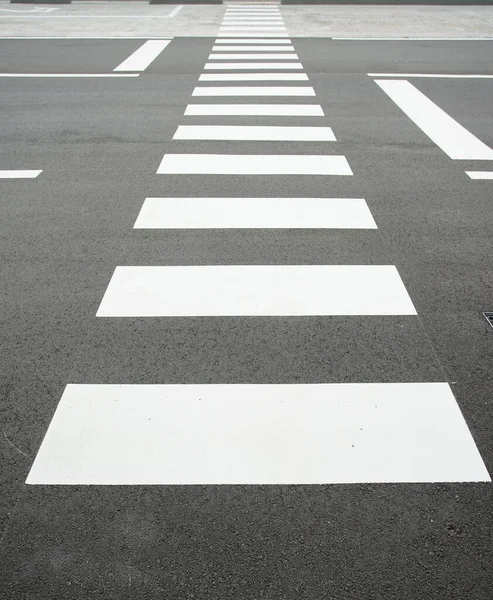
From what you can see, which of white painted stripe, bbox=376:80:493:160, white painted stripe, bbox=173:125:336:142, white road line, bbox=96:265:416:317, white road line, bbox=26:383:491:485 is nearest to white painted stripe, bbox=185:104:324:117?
white painted stripe, bbox=173:125:336:142

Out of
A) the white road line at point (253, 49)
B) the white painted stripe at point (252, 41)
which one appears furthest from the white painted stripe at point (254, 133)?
the white painted stripe at point (252, 41)

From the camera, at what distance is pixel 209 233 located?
6.36m

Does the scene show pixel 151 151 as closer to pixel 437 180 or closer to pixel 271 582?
pixel 437 180

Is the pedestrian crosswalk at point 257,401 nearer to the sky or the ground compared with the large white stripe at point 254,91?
nearer to the ground

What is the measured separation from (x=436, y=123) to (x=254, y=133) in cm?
297

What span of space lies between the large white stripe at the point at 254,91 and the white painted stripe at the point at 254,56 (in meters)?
3.09

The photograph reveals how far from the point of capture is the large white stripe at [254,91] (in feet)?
38.6

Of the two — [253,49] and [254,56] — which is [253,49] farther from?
[254,56]

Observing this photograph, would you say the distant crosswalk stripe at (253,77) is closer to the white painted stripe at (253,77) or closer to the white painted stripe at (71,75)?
the white painted stripe at (253,77)

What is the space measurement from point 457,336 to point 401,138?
5.30 m

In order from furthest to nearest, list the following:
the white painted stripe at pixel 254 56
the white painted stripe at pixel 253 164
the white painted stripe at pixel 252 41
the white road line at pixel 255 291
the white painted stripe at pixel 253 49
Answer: the white painted stripe at pixel 252 41 → the white painted stripe at pixel 253 49 → the white painted stripe at pixel 254 56 → the white painted stripe at pixel 253 164 → the white road line at pixel 255 291

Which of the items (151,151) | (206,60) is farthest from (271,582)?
(206,60)

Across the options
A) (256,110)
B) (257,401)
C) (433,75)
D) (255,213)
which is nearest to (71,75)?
(256,110)

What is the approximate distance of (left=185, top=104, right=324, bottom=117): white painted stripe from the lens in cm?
1051
